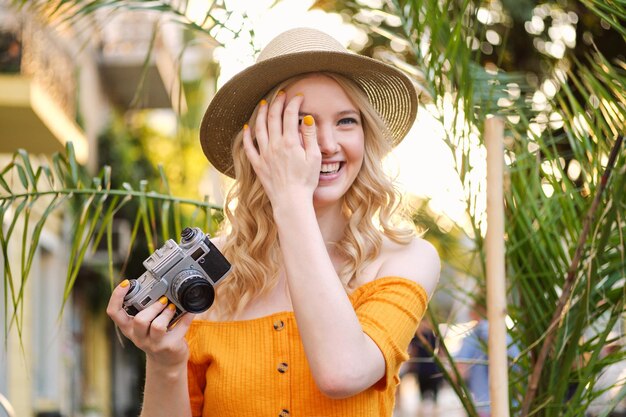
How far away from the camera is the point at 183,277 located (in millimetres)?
2240

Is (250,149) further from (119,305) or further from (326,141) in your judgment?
(119,305)

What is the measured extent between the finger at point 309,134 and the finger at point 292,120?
0.02 meters

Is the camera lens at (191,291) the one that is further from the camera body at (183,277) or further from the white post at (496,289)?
the white post at (496,289)

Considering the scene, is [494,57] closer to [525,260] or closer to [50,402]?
[525,260]

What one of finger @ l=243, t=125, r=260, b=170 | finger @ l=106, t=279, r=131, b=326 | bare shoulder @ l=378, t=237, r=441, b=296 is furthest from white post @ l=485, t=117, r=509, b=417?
finger @ l=106, t=279, r=131, b=326

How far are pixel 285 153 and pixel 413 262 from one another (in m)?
0.43

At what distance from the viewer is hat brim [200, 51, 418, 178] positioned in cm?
248

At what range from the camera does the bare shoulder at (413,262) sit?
248 cm

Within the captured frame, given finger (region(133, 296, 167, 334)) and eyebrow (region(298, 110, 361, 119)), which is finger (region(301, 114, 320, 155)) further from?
finger (region(133, 296, 167, 334))

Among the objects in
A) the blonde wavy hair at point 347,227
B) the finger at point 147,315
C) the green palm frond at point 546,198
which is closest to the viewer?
the finger at point 147,315

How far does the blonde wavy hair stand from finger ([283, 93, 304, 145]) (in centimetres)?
13

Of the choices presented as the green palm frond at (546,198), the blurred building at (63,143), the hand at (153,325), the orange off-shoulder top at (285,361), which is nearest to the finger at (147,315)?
the hand at (153,325)

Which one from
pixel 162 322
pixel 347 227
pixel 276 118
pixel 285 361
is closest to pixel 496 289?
pixel 347 227

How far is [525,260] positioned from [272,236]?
79 cm
